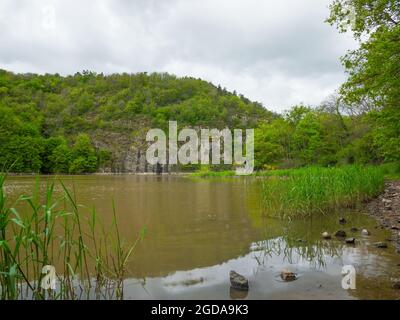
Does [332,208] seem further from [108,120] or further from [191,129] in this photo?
[108,120]

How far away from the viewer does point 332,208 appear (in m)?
8.32

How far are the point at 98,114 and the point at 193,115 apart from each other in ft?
95.8

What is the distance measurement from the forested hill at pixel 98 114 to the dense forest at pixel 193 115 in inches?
11.6

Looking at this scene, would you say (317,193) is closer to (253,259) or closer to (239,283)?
(253,259)

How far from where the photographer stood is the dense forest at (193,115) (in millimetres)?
10133

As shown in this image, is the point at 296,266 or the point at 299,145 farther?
the point at 299,145

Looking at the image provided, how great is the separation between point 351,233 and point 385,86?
5849 mm

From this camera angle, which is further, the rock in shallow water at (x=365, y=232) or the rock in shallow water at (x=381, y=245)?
the rock in shallow water at (x=365, y=232)

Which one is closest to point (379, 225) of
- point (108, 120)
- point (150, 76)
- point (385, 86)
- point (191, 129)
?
point (385, 86)

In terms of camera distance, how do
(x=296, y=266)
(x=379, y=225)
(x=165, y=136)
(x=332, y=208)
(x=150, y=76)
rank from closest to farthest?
(x=296, y=266), (x=379, y=225), (x=332, y=208), (x=165, y=136), (x=150, y=76)

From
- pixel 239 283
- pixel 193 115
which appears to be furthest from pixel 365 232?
pixel 193 115

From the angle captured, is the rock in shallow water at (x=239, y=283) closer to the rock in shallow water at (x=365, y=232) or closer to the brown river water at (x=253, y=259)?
the brown river water at (x=253, y=259)

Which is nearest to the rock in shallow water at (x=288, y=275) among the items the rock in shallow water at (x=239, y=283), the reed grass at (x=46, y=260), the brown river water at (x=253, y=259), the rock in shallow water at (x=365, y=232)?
the brown river water at (x=253, y=259)

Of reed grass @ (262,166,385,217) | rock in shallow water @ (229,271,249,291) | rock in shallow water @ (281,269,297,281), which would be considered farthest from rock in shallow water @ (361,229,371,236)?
rock in shallow water @ (229,271,249,291)
